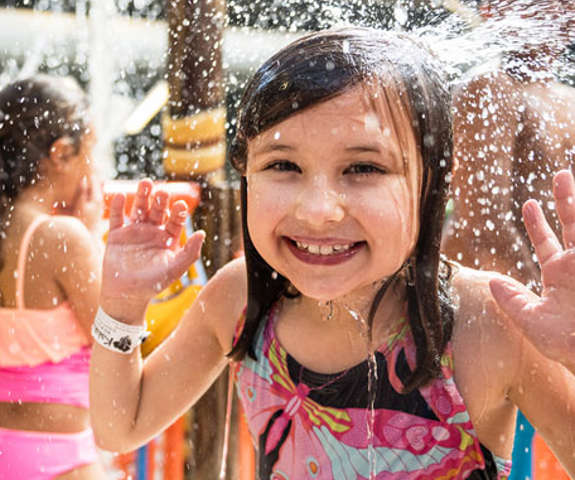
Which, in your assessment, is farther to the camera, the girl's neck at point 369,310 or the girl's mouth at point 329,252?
the girl's neck at point 369,310

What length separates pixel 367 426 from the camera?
1.46 meters

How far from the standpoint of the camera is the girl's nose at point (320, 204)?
48.9 inches

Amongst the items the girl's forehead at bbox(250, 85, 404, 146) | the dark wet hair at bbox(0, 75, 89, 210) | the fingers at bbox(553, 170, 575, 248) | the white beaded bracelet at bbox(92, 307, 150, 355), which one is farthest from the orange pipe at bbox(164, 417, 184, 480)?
the fingers at bbox(553, 170, 575, 248)

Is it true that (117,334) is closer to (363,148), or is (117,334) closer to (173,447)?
(363,148)

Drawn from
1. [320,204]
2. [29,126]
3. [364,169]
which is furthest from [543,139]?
[29,126]

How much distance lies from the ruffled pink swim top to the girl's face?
1231mm

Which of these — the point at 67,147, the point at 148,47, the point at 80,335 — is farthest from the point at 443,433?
the point at 148,47

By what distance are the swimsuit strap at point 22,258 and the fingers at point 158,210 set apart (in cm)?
82

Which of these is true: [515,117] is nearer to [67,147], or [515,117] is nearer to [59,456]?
[67,147]

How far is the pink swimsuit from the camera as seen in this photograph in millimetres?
2301

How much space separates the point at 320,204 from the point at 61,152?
142 centimetres

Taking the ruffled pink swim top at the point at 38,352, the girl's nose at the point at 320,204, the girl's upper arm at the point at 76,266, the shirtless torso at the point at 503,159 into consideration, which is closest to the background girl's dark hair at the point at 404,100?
the girl's nose at the point at 320,204

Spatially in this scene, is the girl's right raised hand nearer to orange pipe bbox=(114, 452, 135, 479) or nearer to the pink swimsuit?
the pink swimsuit

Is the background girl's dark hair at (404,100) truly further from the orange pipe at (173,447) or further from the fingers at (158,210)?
the orange pipe at (173,447)
